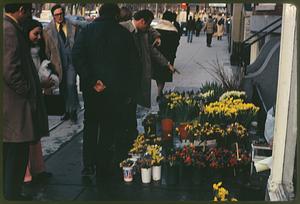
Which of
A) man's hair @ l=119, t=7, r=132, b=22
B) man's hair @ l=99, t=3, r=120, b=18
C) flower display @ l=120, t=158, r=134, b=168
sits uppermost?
man's hair @ l=99, t=3, r=120, b=18

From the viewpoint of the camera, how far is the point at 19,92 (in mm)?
→ 3344

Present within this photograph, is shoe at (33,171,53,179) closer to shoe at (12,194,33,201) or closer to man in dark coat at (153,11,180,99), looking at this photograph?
shoe at (12,194,33,201)

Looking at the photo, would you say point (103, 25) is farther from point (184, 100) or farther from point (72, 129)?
point (72, 129)

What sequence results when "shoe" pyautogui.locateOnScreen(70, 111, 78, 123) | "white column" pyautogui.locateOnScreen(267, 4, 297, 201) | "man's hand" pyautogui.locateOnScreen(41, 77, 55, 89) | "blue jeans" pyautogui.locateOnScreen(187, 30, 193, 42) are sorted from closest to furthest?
"white column" pyautogui.locateOnScreen(267, 4, 297, 201), "man's hand" pyautogui.locateOnScreen(41, 77, 55, 89), "shoe" pyautogui.locateOnScreen(70, 111, 78, 123), "blue jeans" pyautogui.locateOnScreen(187, 30, 193, 42)

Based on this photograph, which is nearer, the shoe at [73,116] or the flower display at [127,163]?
the flower display at [127,163]

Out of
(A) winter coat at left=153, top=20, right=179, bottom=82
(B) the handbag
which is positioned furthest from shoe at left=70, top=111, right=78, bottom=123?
(A) winter coat at left=153, top=20, right=179, bottom=82

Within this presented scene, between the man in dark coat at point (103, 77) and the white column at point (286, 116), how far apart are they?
1.52 m

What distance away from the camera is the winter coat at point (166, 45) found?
7.77 m

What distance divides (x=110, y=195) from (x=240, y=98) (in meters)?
2.31

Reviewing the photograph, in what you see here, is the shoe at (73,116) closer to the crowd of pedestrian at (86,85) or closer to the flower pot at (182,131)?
the crowd of pedestrian at (86,85)

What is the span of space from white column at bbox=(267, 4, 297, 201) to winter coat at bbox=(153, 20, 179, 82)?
4723 millimetres

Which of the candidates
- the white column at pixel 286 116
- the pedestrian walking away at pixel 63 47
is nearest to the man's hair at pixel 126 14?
the pedestrian walking away at pixel 63 47

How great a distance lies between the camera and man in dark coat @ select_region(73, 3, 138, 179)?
13.1 ft

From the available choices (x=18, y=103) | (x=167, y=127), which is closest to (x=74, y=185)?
(x=18, y=103)
